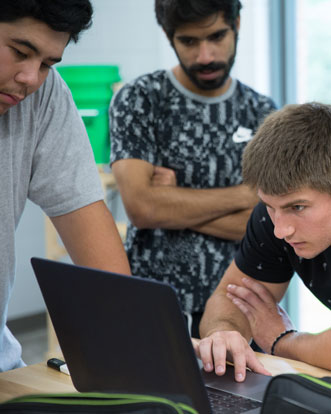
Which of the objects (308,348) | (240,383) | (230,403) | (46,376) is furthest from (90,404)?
(308,348)

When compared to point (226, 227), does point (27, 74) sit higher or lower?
higher

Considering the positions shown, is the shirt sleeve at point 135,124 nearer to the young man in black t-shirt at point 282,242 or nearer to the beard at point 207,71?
the beard at point 207,71

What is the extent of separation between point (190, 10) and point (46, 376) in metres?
1.20

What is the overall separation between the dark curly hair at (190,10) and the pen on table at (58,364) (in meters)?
1.13

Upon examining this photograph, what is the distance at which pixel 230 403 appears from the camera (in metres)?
1.19

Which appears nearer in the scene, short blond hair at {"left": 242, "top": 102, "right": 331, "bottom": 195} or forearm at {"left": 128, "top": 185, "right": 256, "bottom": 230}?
short blond hair at {"left": 242, "top": 102, "right": 331, "bottom": 195}

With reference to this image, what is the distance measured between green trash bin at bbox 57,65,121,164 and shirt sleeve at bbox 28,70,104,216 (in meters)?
2.27

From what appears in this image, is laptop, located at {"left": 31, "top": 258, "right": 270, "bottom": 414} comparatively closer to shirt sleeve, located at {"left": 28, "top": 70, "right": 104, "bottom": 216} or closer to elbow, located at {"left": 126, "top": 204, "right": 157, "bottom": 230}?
shirt sleeve, located at {"left": 28, "top": 70, "right": 104, "bottom": 216}

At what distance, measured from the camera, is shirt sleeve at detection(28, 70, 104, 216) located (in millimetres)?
1533

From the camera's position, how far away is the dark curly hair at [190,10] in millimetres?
2094

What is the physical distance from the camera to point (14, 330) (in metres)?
4.51

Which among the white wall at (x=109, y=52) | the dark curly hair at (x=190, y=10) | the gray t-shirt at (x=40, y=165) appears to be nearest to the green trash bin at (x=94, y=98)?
the white wall at (x=109, y=52)

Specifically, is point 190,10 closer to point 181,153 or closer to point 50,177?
point 181,153

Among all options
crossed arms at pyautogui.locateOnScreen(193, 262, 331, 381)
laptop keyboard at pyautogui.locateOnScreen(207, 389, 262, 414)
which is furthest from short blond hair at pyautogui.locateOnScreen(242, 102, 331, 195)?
laptop keyboard at pyautogui.locateOnScreen(207, 389, 262, 414)
